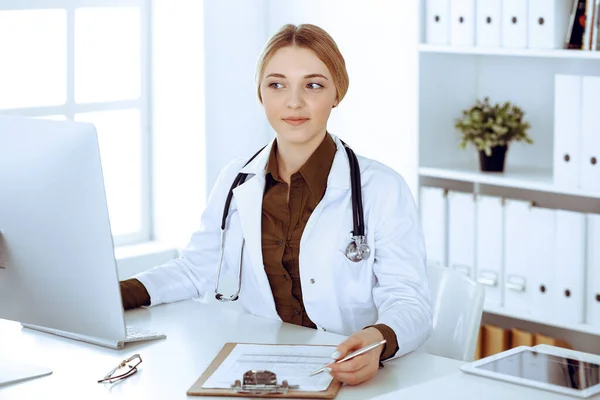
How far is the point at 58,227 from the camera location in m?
1.68

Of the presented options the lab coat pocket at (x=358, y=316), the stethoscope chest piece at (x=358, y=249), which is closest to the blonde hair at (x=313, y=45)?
the stethoscope chest piece at (x=358, y=249)

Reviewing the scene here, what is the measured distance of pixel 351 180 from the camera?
2.16 metres

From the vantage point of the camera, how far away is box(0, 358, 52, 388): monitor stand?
1741mm

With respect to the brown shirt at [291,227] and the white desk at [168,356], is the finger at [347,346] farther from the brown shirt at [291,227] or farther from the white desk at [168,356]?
the brown shirt at [291,227]

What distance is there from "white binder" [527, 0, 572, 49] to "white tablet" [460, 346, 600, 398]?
1.48 meters

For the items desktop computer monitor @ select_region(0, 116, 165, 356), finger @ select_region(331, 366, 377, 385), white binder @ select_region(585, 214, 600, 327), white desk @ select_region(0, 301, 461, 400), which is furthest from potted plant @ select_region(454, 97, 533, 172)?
desktop computer monitor @ select_region(0, 116, 165, 356)

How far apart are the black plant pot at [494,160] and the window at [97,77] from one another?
1284mm

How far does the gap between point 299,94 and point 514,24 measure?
1.16 meters

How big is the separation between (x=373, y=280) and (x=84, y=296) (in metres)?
0.68

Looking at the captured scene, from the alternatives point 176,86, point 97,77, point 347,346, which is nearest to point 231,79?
point 176,86

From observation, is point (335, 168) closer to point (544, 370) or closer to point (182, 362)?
point (182, 362)

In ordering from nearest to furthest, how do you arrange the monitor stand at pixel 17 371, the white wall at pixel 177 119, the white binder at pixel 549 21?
the monitor stand at pixel 17 371 < the white binder at pixel 549 21 < the white wall at pixel 177 119

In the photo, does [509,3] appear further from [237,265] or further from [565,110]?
[237,265]

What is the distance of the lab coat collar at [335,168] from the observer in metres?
2.16
